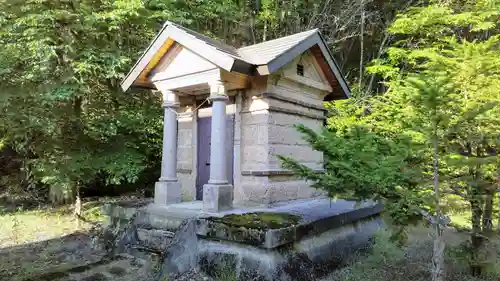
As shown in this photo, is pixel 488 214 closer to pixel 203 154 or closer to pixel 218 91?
pixel 218 91

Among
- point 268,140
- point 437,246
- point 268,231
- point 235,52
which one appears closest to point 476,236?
point 437,246

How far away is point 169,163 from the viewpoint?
6.38 m

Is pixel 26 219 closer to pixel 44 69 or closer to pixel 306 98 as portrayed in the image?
pixel 44 69

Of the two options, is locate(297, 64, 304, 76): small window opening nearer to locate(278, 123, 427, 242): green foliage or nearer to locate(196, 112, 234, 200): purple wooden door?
locate(196, 112, 234, 200): purple wooden door

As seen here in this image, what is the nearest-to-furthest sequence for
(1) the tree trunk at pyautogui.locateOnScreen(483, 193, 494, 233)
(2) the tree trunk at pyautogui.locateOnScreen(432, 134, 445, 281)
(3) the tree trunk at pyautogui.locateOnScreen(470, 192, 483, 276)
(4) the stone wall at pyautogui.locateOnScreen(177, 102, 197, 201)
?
(2) the tree trunk at pyautogui.locateOnScreen(432, 134, 445, 281) → (3) the tree trunk at pyautogui.locateOnScreen(470, 192, 483, 276) → (1) the tree trunk at pyautogui.locateOnScreen(483, 193, 494, 233) → (4) the stone wall at pyautogui.locateOnScreen(177, 102, 197, 201)

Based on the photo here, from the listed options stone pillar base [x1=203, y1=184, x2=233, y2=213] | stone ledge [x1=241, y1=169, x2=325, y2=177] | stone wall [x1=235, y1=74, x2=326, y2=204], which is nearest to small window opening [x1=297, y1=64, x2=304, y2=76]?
stone wall [x1=235, y1=74, x2=326, y2=204]

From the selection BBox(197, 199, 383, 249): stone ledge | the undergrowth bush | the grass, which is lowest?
the grass

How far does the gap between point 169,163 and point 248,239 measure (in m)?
2.73

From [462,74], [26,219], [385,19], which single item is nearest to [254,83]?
[462,74]

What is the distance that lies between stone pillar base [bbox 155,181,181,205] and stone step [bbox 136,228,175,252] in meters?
1.11

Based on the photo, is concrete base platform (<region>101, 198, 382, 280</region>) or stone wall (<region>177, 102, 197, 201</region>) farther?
stone wall (<region>177, 102, 197, 201</region>)

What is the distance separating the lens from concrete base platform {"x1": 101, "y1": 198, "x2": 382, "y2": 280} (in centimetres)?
428

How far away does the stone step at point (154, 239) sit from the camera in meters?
4.87

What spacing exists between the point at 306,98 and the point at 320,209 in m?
2.45
